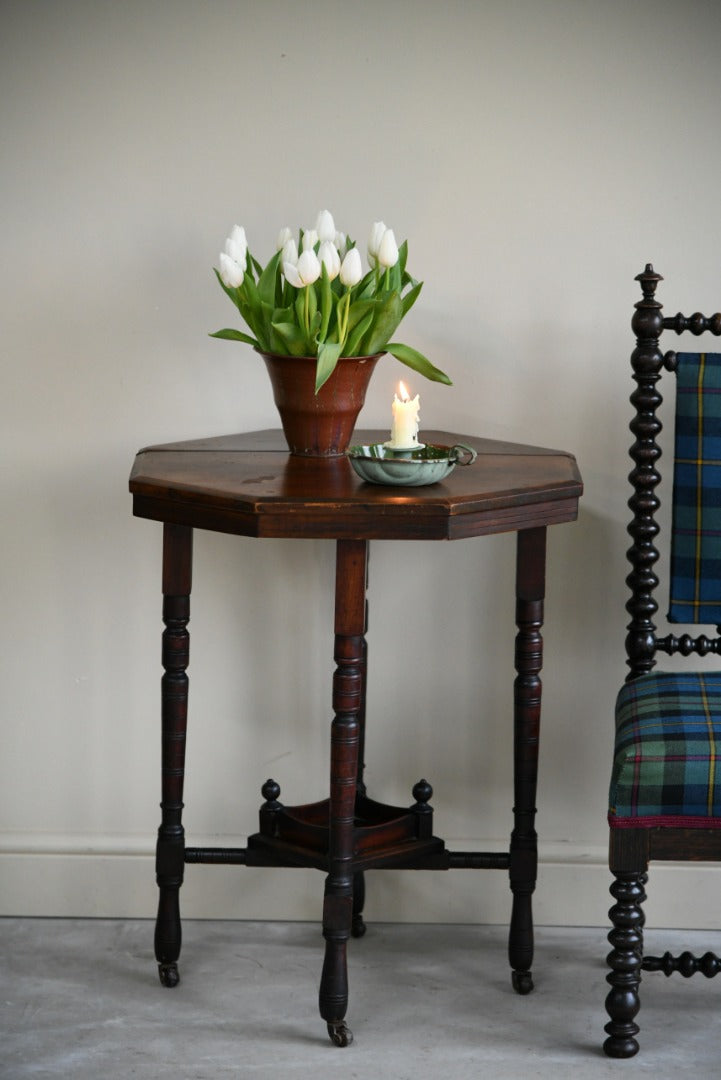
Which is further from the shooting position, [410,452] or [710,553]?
[710,553]

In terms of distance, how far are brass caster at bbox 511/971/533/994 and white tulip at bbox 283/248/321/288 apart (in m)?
1.21

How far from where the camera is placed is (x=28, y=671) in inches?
92.5

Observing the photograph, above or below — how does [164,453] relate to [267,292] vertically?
below

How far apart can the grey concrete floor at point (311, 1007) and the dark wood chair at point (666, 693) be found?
0.11 m

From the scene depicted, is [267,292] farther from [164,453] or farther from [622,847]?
[622,847]

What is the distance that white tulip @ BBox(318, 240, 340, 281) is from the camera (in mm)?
1836

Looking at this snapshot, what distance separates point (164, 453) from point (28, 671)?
0.59 meters

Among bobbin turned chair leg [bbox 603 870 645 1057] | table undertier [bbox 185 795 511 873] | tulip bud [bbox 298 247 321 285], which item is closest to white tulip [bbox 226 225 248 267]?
tulip bud [bbox 298 247 321 285]

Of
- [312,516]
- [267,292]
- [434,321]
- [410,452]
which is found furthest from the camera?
[434,321]

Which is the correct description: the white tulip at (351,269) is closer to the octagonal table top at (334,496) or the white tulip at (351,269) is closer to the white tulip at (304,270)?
the white tulip at (304,270)

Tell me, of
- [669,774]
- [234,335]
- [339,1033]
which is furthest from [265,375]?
[339,1033]

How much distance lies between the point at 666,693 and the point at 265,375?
0.91 m

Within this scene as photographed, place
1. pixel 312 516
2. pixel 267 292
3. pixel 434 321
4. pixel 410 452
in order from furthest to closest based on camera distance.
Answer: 1. pixel 434 321
2. pixel 267 292
3. pixel 410 452
4. pixel 312 516

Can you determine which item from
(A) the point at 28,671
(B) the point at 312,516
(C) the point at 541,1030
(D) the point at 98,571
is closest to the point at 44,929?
(A) the point at 28,671
